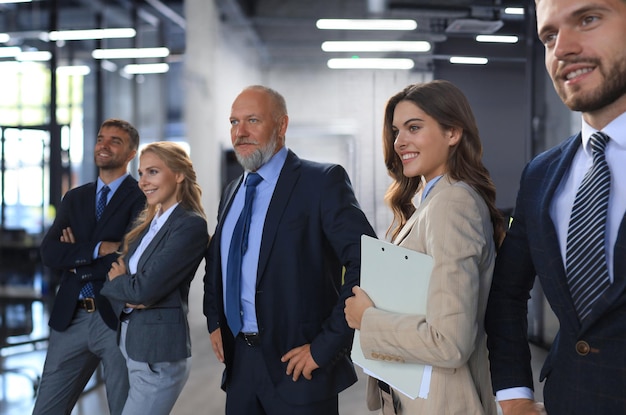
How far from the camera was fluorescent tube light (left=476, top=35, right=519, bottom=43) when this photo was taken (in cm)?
514

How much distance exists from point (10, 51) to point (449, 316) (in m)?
7.59

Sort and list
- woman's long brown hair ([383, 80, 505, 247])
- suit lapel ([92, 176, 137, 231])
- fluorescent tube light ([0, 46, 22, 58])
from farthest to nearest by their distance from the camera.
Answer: fluorescent tube light ([0, 46, 22, 58])
suit lapel ([92, 176, 137, 231])
woman's long brown hair ([383, 80, 505, 247])

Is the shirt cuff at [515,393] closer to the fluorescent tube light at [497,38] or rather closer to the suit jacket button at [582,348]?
the suit jacket button at [582,348]

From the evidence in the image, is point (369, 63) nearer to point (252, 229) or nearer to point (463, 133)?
point (252, 229)

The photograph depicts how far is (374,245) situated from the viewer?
4.97 feet

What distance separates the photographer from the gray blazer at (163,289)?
2502 millimetres

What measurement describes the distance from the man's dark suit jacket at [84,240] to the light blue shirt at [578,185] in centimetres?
213

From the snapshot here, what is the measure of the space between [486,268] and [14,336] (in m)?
6.49

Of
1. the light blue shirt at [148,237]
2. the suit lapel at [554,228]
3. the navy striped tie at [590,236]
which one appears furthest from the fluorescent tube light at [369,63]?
the navy striped tie at [590,236]

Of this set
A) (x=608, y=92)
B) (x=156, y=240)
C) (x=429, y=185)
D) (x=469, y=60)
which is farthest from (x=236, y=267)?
(x=469, y=60)

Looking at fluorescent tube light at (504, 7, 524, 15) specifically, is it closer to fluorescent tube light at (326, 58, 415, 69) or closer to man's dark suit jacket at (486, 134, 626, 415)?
fluorescent tube light at (326, 58, 415, 69)

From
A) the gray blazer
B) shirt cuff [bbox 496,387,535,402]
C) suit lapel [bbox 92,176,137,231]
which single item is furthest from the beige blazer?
suit lapel [bbox 92,176,137,231]

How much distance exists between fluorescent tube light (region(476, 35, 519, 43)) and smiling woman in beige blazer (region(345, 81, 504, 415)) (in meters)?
3.81

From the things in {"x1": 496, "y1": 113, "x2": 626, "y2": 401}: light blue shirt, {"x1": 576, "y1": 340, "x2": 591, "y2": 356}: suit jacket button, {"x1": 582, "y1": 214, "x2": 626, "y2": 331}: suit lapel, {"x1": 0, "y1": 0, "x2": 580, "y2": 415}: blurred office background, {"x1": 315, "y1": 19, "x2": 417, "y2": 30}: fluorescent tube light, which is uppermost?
{"x1": 315, "y1": 19, "x2": 417, "y2": 30}: fluorescent tube light
